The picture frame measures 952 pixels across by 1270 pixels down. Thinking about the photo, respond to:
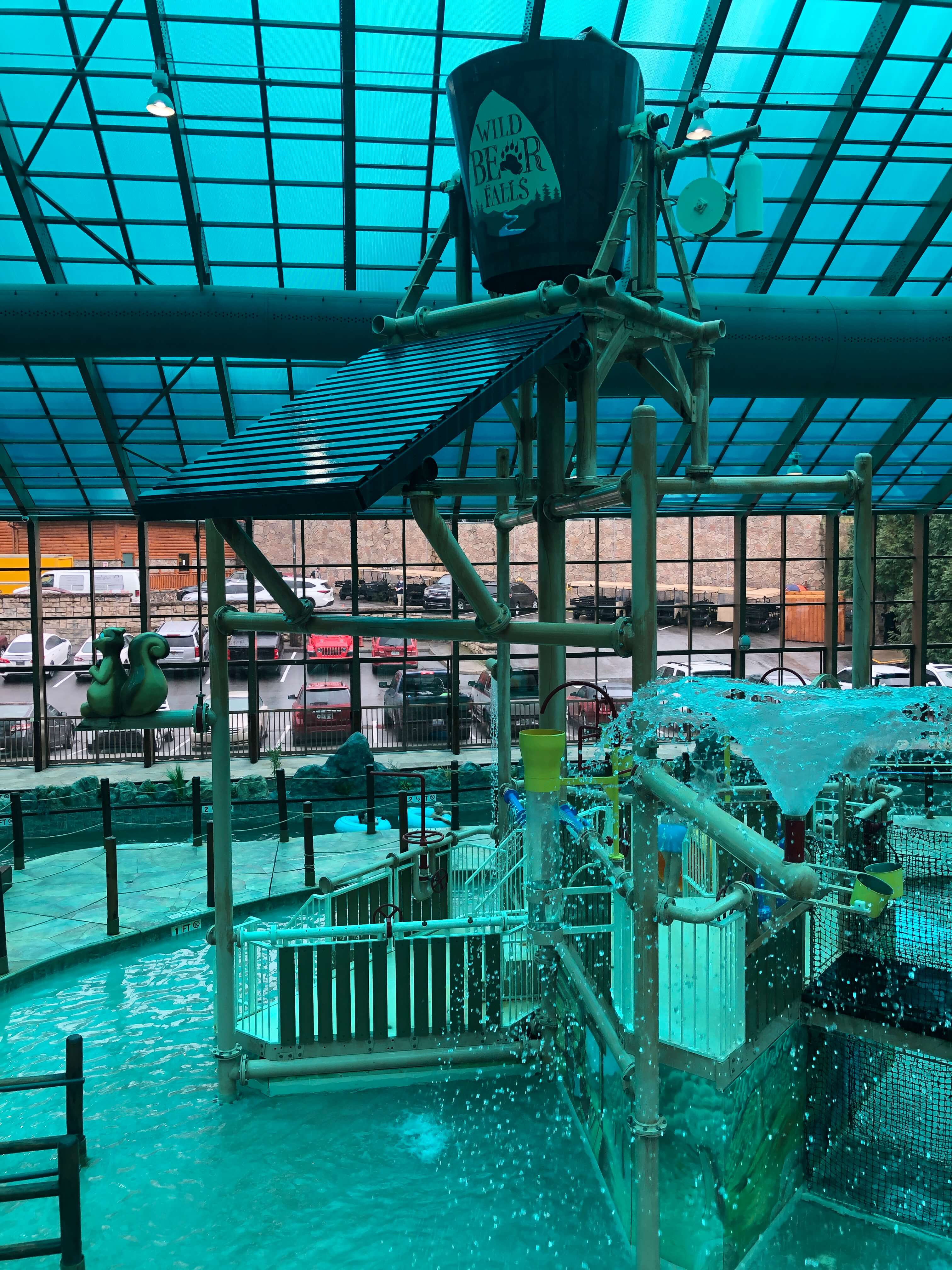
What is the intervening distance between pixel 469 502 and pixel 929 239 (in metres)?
10.2

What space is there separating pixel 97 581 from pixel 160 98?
11.5m

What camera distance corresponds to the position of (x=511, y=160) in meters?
7.18

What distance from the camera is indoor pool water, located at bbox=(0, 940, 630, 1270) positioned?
593cm

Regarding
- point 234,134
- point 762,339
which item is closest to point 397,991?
point 762,339

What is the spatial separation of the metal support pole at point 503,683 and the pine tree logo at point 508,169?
2350mm

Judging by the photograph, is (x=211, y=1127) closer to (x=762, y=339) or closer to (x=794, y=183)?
(x=762, y=339)

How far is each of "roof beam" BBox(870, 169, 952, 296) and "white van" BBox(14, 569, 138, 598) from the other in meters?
16.0

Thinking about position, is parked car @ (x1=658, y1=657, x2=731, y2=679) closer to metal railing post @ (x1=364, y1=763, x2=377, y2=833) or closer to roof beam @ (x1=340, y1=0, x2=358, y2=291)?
metal railing post @ (x1=364, y1=763, x2=377, y2=833)

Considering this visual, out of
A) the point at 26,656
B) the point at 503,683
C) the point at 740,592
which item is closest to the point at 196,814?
the point at 503,683

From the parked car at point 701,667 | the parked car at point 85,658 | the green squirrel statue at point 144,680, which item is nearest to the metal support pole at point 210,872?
the green squirrel statue at point 144,680

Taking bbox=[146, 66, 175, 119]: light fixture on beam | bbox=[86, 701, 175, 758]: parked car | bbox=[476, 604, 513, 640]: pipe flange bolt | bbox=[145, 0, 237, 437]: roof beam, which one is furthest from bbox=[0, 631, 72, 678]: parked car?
bbox=[476, 604, 513, 640]: pipe flange bolt

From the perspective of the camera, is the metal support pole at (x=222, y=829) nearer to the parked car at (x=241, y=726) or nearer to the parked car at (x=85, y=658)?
the parked car at (x=241, y=726)

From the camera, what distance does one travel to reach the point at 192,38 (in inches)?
559

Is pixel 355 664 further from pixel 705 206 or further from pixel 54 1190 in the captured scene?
pixel 54 1190
